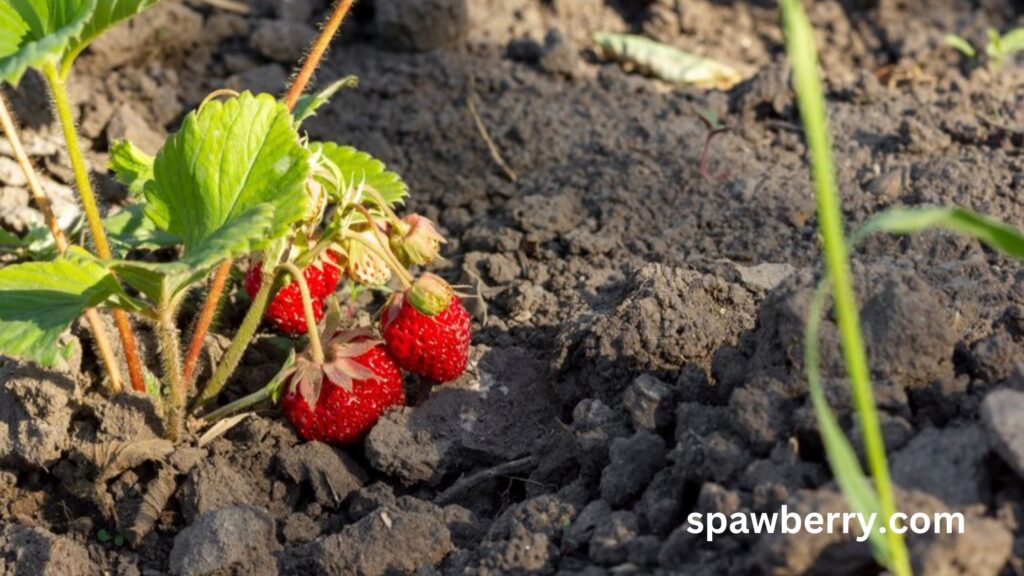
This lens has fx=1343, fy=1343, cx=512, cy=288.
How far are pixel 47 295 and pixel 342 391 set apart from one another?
578 mm

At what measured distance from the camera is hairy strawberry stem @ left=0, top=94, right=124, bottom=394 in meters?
2.64

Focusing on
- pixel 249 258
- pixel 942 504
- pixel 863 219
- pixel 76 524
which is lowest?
pixel 76 524

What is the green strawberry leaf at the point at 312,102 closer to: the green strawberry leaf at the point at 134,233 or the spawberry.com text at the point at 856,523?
the green strawberry leaf at the point at 134,233

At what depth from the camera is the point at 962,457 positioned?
194 centimetres

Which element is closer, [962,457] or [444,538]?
[962,457]

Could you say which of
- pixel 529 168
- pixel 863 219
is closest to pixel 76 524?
pixel 529 168

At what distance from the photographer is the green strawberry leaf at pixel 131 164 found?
108 inches

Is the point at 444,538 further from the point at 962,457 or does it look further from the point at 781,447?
the point at 962,457

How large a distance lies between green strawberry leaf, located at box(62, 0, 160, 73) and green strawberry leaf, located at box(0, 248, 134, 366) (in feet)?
1.18

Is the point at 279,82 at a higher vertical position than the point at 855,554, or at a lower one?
lower

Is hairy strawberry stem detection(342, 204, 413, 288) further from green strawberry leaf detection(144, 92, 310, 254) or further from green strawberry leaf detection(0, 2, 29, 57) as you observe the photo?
green strawberry leaf detection(0, 2, 29, 57)

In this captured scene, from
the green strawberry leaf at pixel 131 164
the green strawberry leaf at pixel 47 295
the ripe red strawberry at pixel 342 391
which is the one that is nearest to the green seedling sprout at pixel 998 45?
the ripe red strawberry at pixel 342 391

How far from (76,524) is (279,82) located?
185cm

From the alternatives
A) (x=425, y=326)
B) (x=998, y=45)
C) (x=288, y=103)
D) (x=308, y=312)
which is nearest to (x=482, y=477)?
(x=425, y=326)
